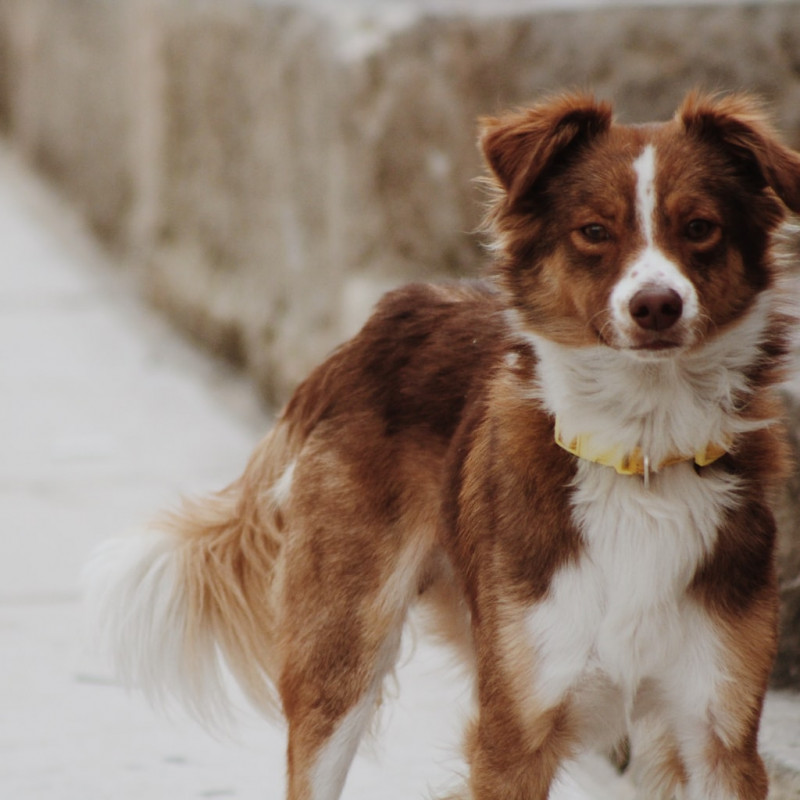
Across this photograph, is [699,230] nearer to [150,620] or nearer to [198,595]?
[198,595]

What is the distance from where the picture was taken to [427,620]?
3820mm

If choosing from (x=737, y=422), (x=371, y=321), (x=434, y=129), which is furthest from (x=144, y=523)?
(x=434, y=129)

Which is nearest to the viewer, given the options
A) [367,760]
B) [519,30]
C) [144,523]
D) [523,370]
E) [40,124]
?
[523,370]

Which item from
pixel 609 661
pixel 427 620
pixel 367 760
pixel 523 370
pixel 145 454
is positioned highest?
pixel 523 370

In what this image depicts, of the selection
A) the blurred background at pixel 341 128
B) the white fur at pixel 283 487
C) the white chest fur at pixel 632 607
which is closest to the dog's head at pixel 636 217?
the white chest fur at pixel 632 607

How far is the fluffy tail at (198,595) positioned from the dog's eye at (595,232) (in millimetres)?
1241

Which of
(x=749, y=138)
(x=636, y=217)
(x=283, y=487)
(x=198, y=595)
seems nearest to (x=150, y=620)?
(x=198, y=595)

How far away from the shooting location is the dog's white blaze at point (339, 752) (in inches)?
140

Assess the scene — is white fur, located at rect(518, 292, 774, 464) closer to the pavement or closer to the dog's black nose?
the dog's black nose

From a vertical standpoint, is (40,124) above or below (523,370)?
below

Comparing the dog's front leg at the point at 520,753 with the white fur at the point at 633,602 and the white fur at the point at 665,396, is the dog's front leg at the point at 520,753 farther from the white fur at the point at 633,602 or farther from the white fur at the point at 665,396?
the white fur at the point at 665,396

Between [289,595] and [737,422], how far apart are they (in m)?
1.15

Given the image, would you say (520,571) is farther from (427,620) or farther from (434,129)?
(434,129)

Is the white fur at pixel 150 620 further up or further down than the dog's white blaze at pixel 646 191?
further down
